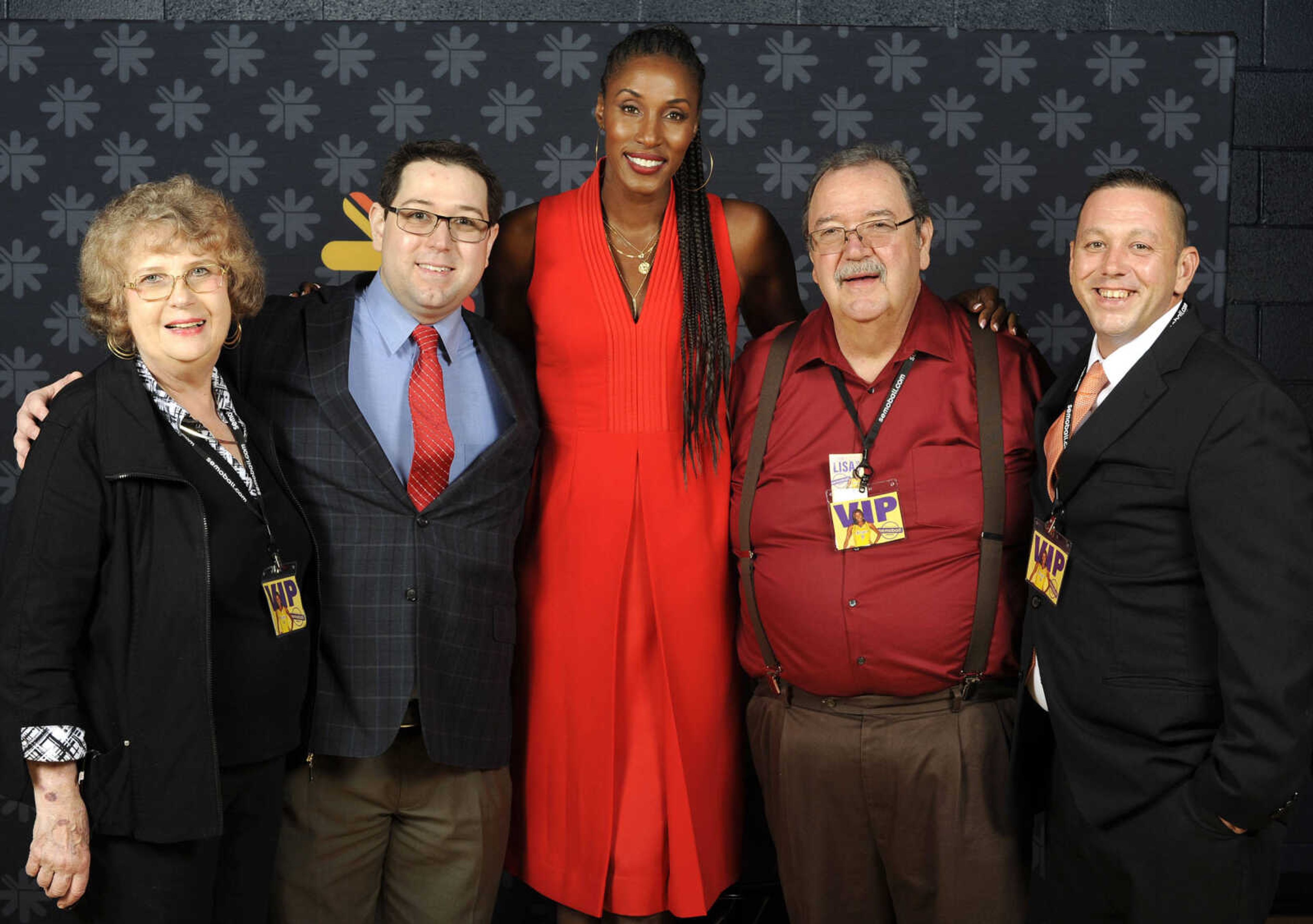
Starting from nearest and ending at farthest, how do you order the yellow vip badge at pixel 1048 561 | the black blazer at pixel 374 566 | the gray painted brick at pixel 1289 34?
1. the yellow vip badge at pixel 1048 561
2. the black blazer at pixel 374 566
3. the gray painted brick at pixel 1289 34

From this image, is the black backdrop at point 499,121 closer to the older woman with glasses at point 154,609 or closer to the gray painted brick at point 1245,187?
the gray painted brick at point 1245,187

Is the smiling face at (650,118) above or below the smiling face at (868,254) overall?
above

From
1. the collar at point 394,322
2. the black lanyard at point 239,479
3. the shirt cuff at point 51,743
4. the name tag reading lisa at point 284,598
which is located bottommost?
the shirt cuff at point 51,743

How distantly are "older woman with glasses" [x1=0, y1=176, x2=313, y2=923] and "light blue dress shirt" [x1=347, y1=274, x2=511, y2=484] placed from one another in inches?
11.2

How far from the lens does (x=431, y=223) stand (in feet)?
7.29

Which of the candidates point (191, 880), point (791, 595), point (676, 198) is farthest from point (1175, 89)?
point (191, 880)

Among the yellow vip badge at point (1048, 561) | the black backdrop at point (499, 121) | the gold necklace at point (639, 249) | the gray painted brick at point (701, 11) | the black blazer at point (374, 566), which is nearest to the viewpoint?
the yellow vip badge at point (1048, 561)

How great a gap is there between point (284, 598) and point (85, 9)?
8.16 feet

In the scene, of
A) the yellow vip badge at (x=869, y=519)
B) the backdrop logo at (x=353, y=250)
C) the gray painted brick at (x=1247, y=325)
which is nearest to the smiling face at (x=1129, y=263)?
the yellow vip badge at (x=869, y=519)

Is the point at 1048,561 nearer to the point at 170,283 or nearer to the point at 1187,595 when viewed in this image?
the point at 1187,595

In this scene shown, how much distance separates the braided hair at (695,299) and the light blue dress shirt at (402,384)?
0.40 m

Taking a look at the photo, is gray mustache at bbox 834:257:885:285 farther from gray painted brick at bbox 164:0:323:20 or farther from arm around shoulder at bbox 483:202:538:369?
gray painted brick at bbox 164:0:323:20

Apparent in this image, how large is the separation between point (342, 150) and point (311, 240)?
27 cm

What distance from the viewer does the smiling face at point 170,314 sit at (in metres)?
1.88
